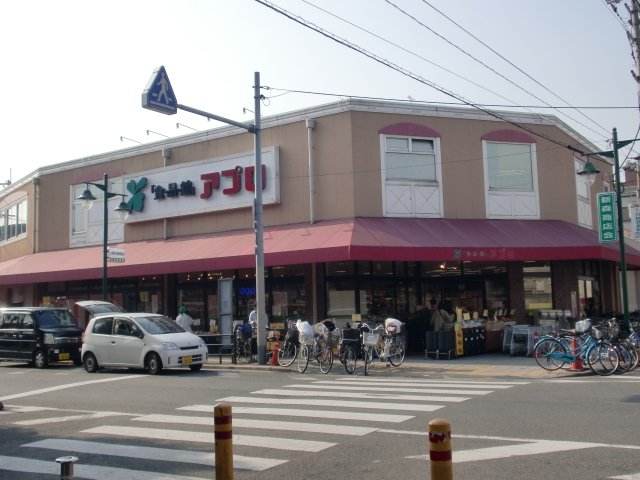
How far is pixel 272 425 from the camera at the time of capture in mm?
9125

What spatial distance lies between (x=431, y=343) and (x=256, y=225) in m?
5.97

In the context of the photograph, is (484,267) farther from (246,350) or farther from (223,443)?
(223,443)

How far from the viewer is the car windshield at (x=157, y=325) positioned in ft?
55.7

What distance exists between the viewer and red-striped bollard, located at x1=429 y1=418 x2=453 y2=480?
4.29 m

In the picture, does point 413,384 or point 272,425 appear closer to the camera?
point 272,425

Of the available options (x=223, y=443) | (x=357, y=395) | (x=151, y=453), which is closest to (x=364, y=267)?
(x=357, y=395)

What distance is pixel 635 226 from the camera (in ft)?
76.9

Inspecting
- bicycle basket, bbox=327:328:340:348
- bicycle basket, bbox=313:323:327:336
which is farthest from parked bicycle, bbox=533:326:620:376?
bicycle basket, bbox=313:323:327:336

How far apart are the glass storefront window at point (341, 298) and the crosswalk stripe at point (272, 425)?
9.84m

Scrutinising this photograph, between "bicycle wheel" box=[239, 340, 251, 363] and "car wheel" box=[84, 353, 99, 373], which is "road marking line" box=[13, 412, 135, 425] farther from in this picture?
"bicycle wheel" box=[239, 340, 251, 363]

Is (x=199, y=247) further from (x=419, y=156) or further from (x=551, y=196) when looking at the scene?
(x=551, y=196)

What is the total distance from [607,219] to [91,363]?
52.3 ft

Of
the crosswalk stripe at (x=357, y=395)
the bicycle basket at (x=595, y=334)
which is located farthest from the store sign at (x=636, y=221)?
the crosswalk stripe at (x=357, y=395)

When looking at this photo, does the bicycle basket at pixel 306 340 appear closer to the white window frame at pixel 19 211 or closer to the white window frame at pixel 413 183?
the white window frame at pixel 413 183
